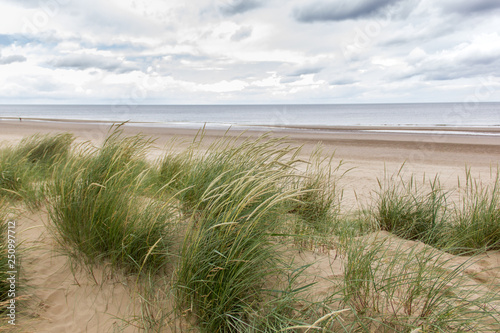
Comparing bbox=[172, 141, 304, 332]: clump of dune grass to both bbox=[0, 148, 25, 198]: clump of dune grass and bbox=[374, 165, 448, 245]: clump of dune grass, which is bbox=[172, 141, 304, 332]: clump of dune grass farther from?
bbox=[0, 148, 25, 198]: clump of dune grass

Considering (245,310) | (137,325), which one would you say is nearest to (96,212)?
(137,325)

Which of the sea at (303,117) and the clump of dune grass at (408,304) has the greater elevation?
the sea at (303,117)

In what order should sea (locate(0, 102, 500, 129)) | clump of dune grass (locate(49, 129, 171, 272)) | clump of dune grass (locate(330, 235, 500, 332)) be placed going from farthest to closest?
sea (locate(0, 102, 500, 129)), clump of dune grass (locate(49, 129, 171, 272)), clump of dune grass (locate(330, 235, 500, 332))

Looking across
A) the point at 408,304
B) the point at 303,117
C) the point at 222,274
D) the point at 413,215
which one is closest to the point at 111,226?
the point at 222,274

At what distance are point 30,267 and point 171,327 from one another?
1.48 metres

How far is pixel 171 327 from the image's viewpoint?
6.99 feet

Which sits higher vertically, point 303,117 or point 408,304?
point 303,117

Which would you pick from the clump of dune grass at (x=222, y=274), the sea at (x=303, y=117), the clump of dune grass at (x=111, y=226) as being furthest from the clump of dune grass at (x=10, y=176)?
the sea at (x=303, y=117)

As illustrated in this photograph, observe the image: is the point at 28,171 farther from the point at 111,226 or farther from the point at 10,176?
the point at 111,226

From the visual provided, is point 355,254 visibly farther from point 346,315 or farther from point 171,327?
point 171,327

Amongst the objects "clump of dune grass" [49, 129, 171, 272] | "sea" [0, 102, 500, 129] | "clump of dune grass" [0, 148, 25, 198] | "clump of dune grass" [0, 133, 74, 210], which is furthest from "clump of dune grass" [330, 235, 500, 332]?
"sea" [0, 102, 500, 129]

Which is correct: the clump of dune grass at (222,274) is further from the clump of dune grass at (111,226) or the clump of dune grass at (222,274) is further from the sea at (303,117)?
the sea at (303,117)

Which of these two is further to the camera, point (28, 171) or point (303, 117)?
point (303, 117)

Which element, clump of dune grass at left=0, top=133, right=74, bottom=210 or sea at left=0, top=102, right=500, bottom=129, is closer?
clump of dune grass at left=0, top=133, right=74, bottom=210
